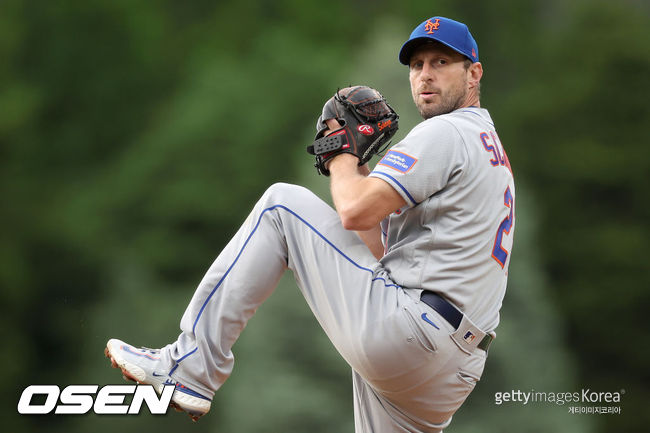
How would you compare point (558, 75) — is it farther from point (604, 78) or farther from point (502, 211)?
point (502, 211)

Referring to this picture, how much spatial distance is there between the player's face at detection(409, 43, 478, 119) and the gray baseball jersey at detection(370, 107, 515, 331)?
0.19 m

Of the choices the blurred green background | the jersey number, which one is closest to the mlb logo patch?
the jersey number

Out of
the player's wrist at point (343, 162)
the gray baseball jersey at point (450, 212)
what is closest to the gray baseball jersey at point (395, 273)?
the gray baseball jersey at point (450, 212)

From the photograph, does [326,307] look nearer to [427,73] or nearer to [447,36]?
[427,73]

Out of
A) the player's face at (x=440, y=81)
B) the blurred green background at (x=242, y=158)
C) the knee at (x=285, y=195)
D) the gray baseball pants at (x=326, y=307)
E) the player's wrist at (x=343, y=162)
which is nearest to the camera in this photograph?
the gray baseball pants at (x=326, y=307)

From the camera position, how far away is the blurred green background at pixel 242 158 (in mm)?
11922

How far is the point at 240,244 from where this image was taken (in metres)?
3.21

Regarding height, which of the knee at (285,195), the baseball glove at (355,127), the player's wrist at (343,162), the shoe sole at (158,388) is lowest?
the shoe sole at (158,388)

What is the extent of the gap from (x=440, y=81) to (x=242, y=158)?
9385 millimetres

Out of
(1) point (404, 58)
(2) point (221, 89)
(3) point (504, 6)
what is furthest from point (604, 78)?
(1) point (404, 58)

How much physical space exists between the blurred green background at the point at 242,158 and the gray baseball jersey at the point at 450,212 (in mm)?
5576

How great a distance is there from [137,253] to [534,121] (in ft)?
22.1

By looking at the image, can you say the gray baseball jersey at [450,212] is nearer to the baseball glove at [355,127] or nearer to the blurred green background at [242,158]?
the baseball glove at [355,127]


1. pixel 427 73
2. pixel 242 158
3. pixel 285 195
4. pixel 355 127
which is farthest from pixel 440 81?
pixel 242 158
